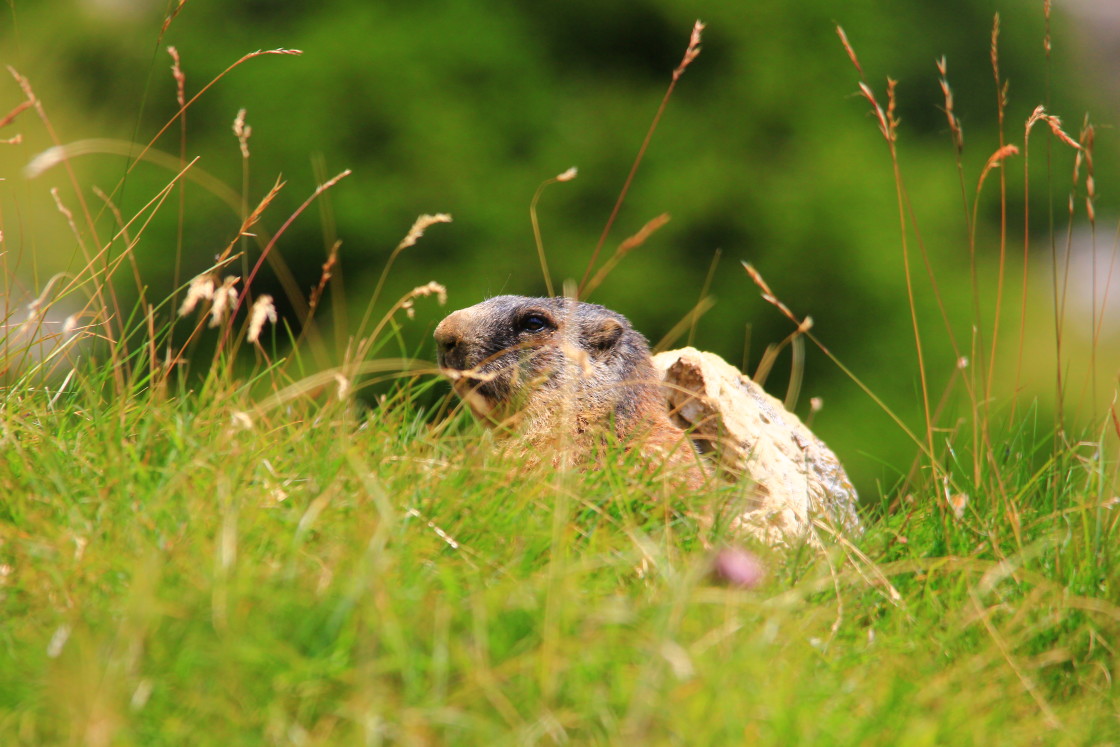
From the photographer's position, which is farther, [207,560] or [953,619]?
[953,619]

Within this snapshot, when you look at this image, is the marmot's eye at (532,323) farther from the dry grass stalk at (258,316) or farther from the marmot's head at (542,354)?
the dry grass stalk at (258,316)

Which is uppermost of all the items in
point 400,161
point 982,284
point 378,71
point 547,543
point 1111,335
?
point 547,543

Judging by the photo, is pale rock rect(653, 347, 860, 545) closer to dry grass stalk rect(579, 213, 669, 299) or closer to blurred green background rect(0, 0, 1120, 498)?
dry grass stalk rect(579, 213, 669, 299)

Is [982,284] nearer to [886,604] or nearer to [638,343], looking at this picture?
[638,343]

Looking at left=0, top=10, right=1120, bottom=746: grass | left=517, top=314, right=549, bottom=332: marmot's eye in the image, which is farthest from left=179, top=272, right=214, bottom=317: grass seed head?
left=517, top=314, right=549, bottom=332: marmot's eye

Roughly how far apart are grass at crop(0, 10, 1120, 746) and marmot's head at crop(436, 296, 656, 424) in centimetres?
105

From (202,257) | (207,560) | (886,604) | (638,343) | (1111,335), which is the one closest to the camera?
(207,560)

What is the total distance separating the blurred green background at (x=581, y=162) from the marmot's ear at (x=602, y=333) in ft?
24.0

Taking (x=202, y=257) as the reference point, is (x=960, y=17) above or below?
above

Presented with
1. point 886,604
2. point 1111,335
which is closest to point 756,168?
point 1111,335

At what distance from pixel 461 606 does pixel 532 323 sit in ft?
8.59

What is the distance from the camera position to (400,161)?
13.8 metres

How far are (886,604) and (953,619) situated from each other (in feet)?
0.77

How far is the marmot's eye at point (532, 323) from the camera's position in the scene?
486 cm
